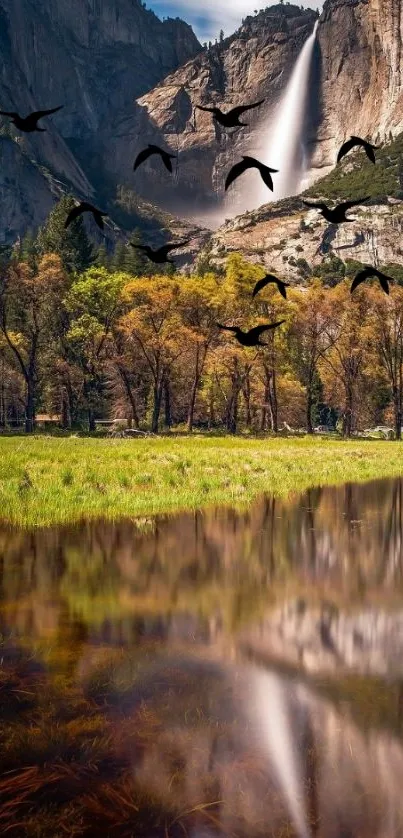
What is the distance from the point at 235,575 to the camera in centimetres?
1181

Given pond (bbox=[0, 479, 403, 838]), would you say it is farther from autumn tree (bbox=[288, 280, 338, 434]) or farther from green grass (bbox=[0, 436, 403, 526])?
autumn tree (bbox=[288, 280, 338, 434])

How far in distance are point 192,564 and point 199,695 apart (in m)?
6.00

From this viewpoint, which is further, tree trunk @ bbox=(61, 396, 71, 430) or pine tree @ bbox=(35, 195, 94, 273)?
pine tree @ bbox=(35, 195, 94, 273)

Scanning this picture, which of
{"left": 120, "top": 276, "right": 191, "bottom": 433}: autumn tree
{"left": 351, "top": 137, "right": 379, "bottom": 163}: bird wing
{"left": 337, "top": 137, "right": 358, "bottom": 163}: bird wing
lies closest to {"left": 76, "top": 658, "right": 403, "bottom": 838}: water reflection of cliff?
{"left": 337, "top": 137, "right": 358, "bottom": 163}: bird wing

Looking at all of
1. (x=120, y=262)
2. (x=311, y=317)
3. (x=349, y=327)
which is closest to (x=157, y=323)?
(x=311, y=317)

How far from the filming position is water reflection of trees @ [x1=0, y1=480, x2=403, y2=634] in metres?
9.70

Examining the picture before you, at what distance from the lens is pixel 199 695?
6574 mm

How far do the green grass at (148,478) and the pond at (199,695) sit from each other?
5097 millimetres

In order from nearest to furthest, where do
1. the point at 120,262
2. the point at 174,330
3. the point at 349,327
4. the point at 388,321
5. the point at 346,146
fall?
the point at 346,146, the point at 174,330, the point at 349,327, the point at 388,321, the point at 120,262

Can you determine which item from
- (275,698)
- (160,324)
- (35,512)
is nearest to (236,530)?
(35,512)

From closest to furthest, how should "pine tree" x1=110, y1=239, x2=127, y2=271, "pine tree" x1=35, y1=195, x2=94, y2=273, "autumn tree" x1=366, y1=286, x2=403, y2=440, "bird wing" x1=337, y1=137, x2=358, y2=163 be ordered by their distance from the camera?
"bird wing" x1=337, y1=137, x2=358, y2=163, "autumn tree" x1=366, y1=286, x2=403, y2=440, "pine tree" x1=35, y1=195, x2=94, y2=273, "pine tree" x1=110, y1=239, x2=127, y2=271

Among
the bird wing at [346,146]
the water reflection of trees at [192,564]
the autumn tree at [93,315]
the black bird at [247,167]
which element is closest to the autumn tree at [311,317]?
the autumn tree at [93,315]

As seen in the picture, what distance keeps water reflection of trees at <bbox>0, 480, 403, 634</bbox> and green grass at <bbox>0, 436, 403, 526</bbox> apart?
138 cm

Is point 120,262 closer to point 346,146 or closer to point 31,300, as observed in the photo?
point 31,300
